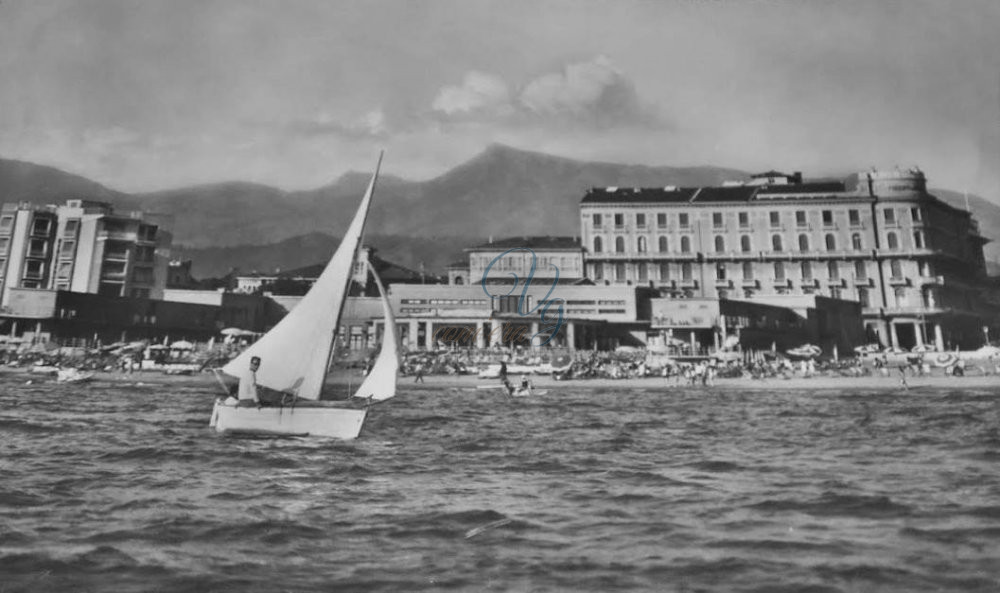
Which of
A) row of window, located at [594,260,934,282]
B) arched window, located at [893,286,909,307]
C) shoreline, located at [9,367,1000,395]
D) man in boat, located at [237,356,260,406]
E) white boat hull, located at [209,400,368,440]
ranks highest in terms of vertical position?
row of window, located at [594,260,934,282]

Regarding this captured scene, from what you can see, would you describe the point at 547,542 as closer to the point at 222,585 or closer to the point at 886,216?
the point at 222,585

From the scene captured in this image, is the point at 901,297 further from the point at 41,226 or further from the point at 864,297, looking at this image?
the point at 41,226

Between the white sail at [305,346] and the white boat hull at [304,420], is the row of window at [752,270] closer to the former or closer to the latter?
the white sail at [305,346]

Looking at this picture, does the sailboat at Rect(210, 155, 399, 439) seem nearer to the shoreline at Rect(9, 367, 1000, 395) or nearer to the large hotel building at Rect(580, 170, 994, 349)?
the shoreline at Rect(9, 367, 1000, 395)

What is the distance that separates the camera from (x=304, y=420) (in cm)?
1850

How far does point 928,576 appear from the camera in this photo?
268 inches

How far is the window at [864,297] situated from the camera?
90125 mm

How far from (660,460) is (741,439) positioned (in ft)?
16.0

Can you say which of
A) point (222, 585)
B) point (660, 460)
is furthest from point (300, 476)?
point (660, 460)

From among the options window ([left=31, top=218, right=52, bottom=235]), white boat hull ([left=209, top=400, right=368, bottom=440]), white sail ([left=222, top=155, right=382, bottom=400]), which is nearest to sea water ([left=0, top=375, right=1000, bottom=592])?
white boat hull ([left=209, top=400, right=368, bottom=440])

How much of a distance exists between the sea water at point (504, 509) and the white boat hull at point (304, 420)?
416 mm

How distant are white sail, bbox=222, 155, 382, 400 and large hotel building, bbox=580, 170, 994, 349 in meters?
73.5

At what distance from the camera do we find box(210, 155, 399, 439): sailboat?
1847cm

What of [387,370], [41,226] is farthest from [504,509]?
[41,226]
